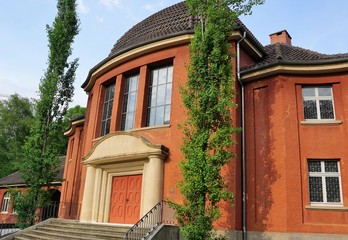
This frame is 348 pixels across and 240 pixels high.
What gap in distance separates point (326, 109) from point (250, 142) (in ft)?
9.34

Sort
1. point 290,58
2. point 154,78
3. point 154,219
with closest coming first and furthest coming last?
1. point 154,219
2. point 290,58
3. point 154,78

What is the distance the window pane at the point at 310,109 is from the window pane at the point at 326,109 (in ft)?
0.68

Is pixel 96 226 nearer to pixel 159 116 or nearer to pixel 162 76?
pixel 159 116

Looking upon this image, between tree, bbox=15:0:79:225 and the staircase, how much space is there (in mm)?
984

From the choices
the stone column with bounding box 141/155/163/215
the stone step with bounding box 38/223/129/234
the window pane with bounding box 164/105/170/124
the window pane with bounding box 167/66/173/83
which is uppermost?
the window pane with bounding box 167/66/173/83

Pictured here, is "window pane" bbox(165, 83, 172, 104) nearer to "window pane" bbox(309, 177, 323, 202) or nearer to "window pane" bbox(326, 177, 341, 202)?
"window pane" bbox(309, 177, 323, 202)

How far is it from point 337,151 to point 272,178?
2250 mm

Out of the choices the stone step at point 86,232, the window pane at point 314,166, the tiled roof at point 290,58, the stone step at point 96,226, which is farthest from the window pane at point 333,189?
the stone step at point 86,232

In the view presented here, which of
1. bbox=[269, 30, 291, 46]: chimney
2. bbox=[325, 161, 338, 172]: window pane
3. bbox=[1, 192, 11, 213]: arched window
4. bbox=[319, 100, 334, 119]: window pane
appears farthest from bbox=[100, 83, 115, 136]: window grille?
bbox=[1, 192, 11, 213]: arched window

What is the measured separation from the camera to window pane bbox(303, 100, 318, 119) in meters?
11.1

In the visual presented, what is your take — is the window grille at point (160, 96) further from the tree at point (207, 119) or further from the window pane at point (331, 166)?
the window pane at point (331, 166)

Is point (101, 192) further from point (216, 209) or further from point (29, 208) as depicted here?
point (216, 209)

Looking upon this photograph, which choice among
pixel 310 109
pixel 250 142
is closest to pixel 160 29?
pixel 250 142

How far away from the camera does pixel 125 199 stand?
12.7m
